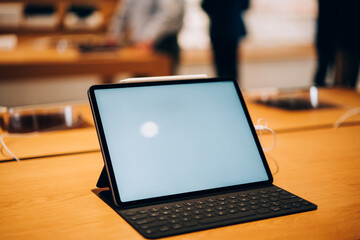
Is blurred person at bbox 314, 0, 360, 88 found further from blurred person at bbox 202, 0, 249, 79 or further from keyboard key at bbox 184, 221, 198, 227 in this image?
keyboard key at bbox 184, 221, 198, 227

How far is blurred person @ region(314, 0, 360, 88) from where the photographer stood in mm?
2004

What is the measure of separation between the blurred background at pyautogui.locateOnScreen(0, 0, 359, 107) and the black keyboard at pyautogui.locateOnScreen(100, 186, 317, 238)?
1.96 meters

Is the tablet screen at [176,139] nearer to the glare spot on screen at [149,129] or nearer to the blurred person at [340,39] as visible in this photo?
the glare spot on screen at [149,129]

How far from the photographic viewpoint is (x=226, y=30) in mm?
2607

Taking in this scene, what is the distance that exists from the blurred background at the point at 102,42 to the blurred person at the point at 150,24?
0.46 ft

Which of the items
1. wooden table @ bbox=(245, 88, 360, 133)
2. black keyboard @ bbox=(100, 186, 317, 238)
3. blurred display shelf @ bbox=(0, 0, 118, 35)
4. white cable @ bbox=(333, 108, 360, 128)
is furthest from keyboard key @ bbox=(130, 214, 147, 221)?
blurred display shelf @ bbox=(0, 0, 118, 35)

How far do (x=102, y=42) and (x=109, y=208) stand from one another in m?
2.43

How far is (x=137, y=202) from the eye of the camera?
0.62 metres

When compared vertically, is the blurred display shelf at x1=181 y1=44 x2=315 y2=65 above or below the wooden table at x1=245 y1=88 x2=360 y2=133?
below

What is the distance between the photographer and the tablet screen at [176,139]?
0.65 metres

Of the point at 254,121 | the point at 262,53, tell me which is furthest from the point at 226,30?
the point at 262,53

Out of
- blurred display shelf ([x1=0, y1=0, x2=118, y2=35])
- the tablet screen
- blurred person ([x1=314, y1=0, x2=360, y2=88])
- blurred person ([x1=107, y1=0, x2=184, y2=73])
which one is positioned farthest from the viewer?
blurred display shelf ([x1=0, y1=0, x2=118, y2=35])

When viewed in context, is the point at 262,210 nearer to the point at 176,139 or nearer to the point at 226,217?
the point at 226,217

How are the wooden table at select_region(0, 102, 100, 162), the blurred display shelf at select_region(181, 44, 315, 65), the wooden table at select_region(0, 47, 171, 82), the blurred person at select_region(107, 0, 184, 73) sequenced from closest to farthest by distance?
the wooden table at select_region(0, 102, 100, 162), the wooden table at select_region(0, 47, 171, 82), the blurred person at select_region(107, 0, 184, 73), the blurred display shelf at select_region(181, 44, 315, 65)
